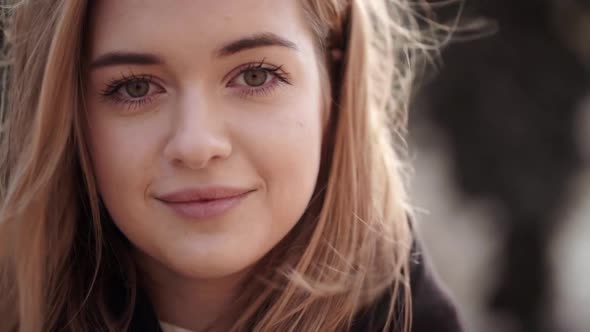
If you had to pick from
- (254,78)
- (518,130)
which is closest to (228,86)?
(254,78)

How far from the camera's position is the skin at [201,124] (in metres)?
1.50

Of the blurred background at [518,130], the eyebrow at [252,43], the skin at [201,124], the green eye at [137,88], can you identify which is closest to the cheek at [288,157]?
the skin at [201,124]

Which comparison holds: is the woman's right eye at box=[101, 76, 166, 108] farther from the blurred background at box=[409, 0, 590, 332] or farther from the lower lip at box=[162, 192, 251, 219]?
the blurred background at box=[409, 0, 590, 332]

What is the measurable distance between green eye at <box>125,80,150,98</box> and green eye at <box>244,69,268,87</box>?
0.63ft

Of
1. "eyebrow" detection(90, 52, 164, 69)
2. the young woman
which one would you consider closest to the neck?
the young woman

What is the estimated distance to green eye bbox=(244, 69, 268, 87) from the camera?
158cm

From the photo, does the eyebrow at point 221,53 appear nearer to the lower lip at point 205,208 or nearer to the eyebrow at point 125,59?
the eyebrow at point 125,59

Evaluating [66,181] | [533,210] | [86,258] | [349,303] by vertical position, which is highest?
[66,181]

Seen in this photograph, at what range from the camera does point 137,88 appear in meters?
1.58

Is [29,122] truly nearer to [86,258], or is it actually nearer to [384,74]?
[86,258]

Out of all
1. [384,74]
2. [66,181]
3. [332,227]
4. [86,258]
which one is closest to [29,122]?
[66,181]

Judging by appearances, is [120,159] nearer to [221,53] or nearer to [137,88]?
[137,88]

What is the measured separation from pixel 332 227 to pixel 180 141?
0.48 meters

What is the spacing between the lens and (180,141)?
1475 mm
